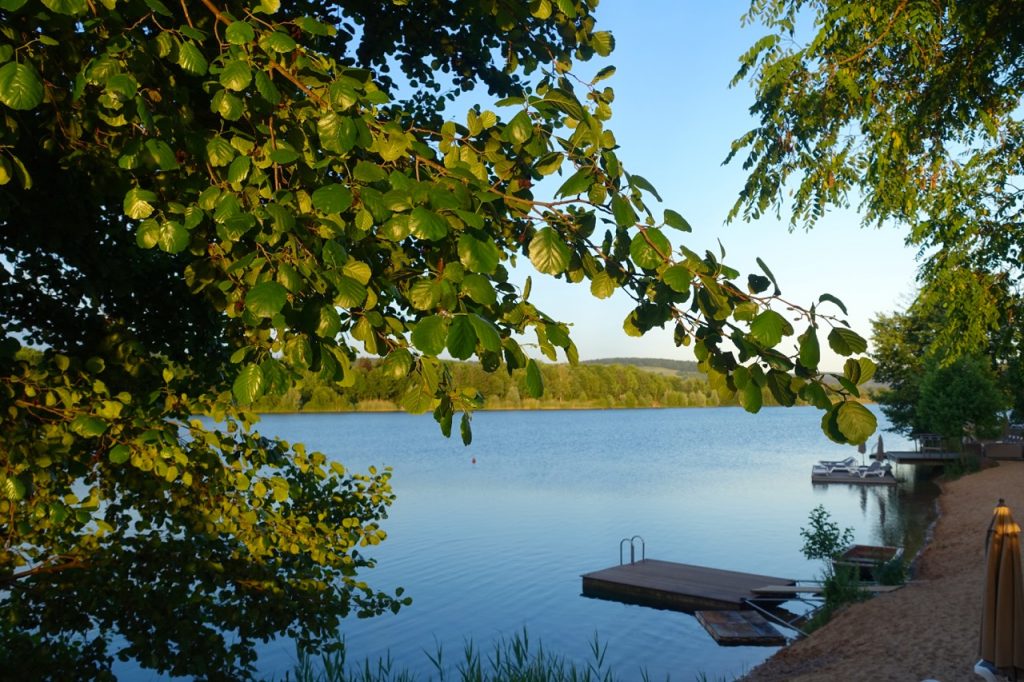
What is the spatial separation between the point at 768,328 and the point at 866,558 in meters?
19.2

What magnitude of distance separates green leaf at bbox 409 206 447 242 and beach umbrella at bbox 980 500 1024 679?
888cm

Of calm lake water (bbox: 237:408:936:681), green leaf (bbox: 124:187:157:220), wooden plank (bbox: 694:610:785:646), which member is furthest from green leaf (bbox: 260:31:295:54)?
wooden plank (bbox: 694:610:785:646)

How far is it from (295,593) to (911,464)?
185 feet

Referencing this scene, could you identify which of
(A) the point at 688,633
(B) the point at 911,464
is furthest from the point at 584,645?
(B) the point at 911,464

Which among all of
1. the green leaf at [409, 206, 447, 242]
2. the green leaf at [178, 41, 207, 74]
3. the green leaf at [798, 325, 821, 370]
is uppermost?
the green leaf at [178, 41, 207, 74]

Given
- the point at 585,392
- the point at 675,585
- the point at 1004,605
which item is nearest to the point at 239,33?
the point at 1004,605

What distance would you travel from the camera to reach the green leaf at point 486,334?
196 cm

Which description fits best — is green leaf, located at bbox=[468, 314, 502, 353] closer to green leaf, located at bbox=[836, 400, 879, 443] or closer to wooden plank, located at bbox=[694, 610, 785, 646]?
green leaf, located at bbox=[836, 400, 879, 443]

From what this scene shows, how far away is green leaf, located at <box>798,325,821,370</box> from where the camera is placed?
91.2 inches

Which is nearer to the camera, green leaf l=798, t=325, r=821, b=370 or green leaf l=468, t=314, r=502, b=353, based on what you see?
green leaf l=468, t=314, r=502, b=353

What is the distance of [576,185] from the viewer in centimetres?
252

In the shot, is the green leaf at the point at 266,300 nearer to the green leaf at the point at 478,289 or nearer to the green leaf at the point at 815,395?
A: the green leaf at the point at 478,289

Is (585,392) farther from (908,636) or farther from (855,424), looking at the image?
(855,424)

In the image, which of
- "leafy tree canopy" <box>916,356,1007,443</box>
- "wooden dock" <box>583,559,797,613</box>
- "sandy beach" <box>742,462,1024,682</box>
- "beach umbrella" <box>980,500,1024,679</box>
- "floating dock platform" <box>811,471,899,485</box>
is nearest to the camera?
"beach umbrella" <box>980,500,1024,679</box>
